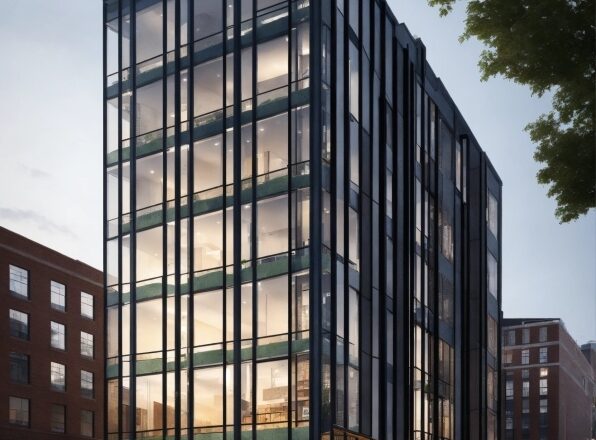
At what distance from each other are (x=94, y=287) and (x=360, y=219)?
141 ft

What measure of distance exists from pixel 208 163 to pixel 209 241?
3.47 meters

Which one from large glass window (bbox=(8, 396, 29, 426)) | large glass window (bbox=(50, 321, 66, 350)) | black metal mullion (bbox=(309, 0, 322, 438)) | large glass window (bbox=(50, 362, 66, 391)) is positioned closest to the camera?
black metal mullion (bbox=(309, 0, 322, 438))

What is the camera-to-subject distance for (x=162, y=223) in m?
41.6

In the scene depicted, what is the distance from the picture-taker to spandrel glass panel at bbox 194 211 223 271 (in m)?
39.5

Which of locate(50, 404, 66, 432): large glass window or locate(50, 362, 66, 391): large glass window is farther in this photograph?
locate(50, 362, 66, 391): large glass window

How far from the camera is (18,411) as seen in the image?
2660 inches

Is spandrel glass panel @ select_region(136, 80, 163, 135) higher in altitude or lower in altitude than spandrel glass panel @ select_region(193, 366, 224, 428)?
higher

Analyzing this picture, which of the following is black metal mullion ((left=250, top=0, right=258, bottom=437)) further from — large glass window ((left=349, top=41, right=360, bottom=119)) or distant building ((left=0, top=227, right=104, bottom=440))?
distant building ((left=0, top=227, right=104, bottom=440))

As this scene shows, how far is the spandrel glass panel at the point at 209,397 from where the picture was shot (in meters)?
37.7

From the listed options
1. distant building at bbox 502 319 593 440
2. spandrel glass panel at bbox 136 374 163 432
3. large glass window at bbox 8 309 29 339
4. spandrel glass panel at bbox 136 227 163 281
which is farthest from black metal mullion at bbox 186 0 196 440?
distant building at bbox 502 319 593 440

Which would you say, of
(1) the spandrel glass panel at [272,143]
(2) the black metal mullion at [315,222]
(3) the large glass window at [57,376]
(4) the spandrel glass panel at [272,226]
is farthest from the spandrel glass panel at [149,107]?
(3) the large glass window at [57,376]

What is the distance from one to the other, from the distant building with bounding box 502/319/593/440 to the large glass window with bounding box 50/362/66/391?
9312 centimetres

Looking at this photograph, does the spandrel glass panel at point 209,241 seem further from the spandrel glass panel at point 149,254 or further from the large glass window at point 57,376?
the large glass window at point 57,376

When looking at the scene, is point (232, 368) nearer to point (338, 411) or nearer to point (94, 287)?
point (338, 411)
